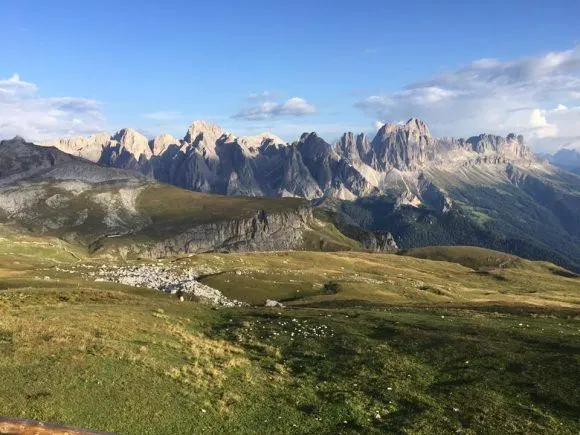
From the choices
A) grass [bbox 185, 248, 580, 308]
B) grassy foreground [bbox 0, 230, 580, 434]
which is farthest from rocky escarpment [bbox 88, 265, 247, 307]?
grassy foreground [bbox 0, 230, 580, 434]

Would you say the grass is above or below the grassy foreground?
below

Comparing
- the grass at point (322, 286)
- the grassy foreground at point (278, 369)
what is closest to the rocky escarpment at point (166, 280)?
the grass at point (322, 286)

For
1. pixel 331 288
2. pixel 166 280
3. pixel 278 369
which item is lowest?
pixel 331 288

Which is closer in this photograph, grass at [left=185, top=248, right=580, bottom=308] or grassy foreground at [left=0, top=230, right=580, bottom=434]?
grassy foreground at [left=0, top=230, right=580, bottom=434]

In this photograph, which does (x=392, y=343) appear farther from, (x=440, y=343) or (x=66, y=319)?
(x=66, y=319)

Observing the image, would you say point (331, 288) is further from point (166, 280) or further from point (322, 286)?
point (166, 280)

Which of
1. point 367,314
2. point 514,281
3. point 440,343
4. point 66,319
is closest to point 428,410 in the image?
A: point 440,343

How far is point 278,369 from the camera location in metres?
34.2

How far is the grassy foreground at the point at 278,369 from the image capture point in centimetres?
2570

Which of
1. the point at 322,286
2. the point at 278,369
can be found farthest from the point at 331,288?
the point at 278,369

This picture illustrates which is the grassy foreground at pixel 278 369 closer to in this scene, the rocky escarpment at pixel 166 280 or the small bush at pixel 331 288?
the rocky escarpment at pixel 166 280

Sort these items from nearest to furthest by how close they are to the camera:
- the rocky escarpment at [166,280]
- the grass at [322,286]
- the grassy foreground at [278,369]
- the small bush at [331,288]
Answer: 1. the grassy foreground at [278,369]
2. the rocky escarpment at [166,280]
3. the grass at [322,286]
4. the small bush at [331,288]

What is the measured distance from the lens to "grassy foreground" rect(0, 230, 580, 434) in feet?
84.3

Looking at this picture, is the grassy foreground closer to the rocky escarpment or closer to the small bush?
the rocky escarpment
